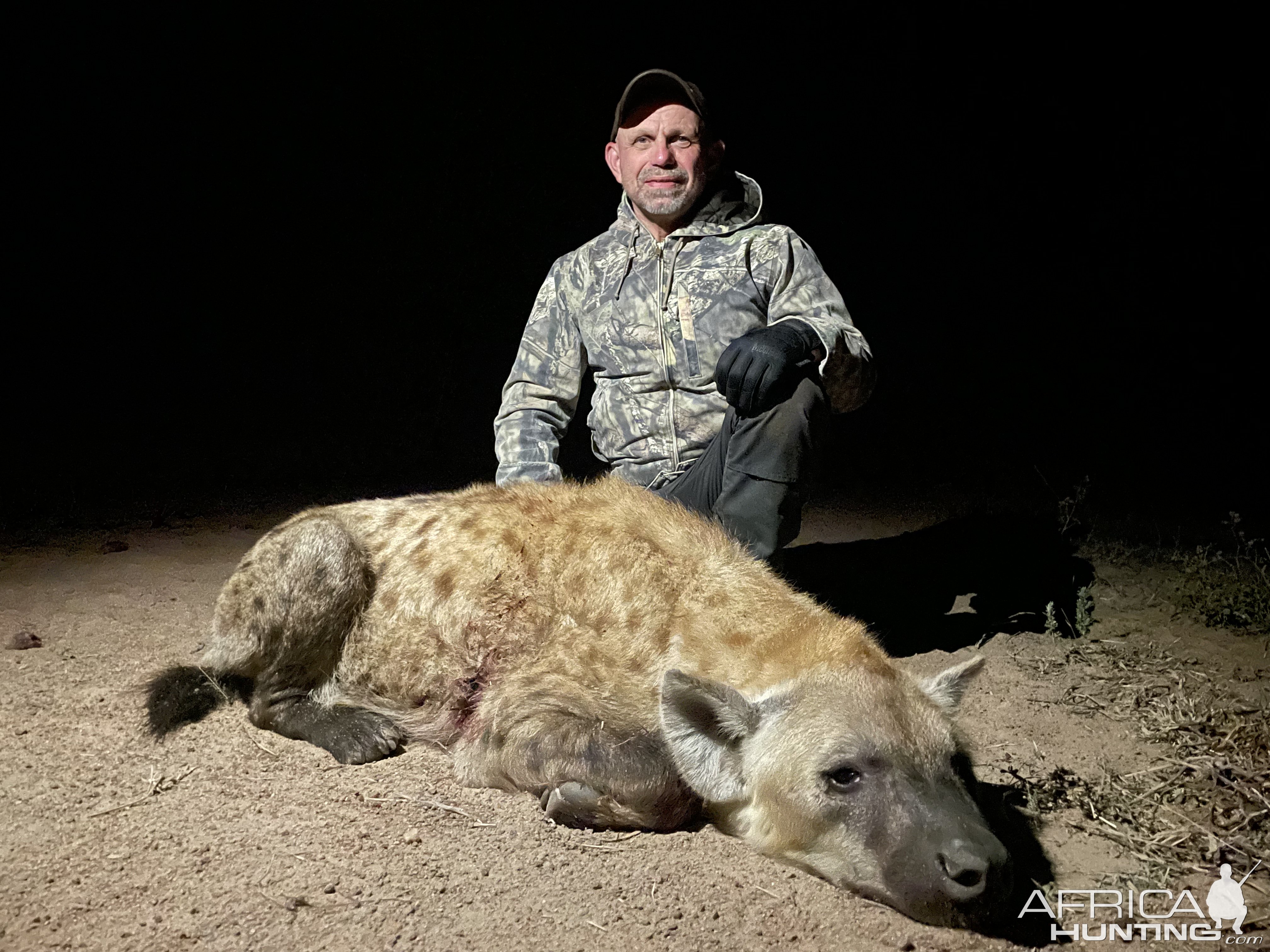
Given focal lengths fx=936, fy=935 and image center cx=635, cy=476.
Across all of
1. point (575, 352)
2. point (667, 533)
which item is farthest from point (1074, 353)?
Result: point (667, 533)

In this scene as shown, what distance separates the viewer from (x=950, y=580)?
3504 millimetres

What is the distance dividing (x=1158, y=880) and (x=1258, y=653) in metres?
1.48

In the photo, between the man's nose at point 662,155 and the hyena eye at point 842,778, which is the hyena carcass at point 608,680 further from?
the man's nose at point 662,155

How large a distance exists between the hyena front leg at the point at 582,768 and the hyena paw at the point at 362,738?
248mm

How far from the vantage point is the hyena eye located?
1.62 m

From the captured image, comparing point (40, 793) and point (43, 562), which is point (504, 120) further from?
point (40, 793)

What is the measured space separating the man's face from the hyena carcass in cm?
100

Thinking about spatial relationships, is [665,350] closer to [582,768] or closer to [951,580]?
[582,768]

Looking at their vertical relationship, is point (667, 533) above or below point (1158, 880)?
above

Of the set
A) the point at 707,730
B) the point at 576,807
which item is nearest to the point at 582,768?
the point at 576,807

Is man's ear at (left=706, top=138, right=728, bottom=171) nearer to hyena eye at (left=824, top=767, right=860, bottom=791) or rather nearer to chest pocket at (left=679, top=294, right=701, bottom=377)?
chest pocket at (left=679, top=294, right=701, bottom=377)

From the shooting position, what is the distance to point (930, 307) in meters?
8.69

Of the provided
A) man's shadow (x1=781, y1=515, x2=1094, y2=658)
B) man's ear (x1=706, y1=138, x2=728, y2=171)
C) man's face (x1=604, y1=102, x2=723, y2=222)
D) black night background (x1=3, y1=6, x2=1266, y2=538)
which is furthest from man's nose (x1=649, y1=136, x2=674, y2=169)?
black night background (x1=3, y1=6, x2=1266, y2=538)

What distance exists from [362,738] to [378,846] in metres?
0.46
